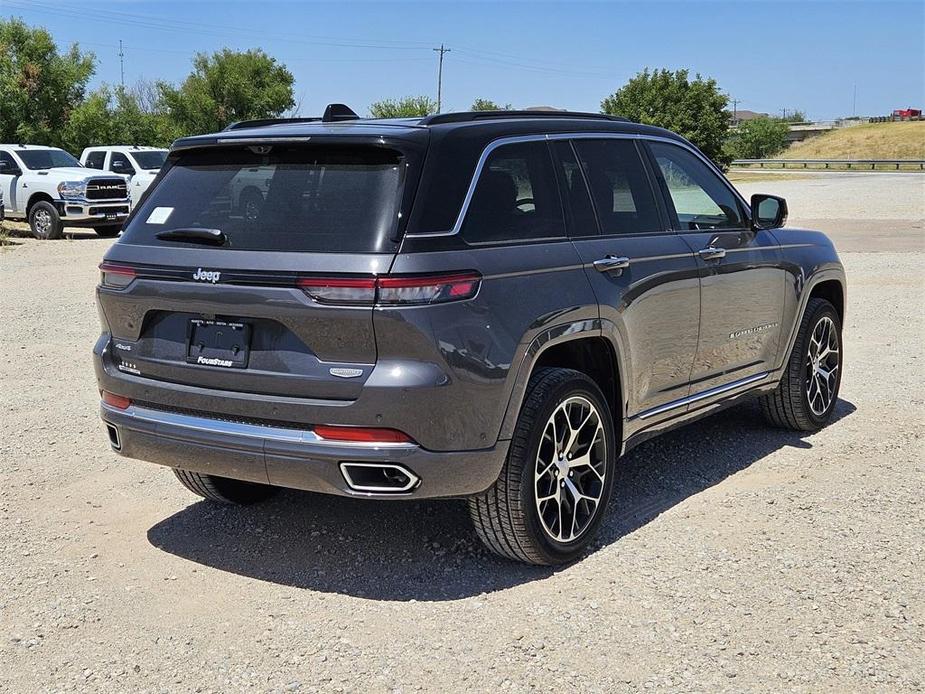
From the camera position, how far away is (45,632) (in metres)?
4.09

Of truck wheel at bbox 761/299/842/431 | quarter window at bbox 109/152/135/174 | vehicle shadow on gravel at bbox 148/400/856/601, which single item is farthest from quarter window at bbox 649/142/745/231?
quarter window at bbox 109/152/135/174

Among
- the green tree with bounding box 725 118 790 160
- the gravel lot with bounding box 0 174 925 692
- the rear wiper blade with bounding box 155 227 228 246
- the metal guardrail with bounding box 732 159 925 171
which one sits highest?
the green tree with bounding box 725 118 790 160

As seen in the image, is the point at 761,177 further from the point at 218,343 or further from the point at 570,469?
the point at 218,343

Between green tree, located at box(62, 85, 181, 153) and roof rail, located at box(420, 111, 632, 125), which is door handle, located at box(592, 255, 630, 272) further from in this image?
green tree, located at box(62, 85, 181, 153)

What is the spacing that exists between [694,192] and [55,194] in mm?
19833

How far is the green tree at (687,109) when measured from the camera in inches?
2341

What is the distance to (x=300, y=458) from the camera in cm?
408

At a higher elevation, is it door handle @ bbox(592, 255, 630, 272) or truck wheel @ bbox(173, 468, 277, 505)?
door handle @ bbox(592, 255, 630, 272)

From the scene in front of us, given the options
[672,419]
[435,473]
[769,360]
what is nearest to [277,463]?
[435,473]

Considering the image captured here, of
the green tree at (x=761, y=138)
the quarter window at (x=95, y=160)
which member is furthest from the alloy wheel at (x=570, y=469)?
the green tree at (x=761, y=138)

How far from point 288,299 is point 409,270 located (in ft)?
1.58

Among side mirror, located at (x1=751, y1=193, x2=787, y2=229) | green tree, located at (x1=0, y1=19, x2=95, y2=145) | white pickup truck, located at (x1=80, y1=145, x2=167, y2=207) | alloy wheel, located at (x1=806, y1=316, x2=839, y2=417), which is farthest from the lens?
green tree, located at (x1=0, y1=19, x2=95, y2=145)

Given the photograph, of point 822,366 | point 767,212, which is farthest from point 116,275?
point 822,366

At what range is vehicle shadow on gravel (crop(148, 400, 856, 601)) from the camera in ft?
15.0
